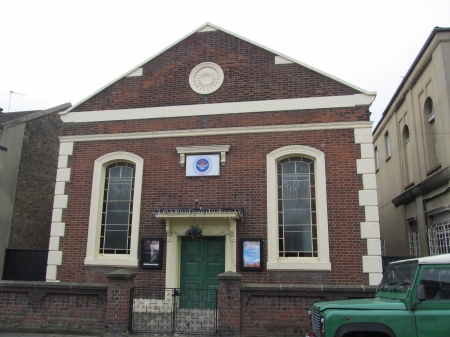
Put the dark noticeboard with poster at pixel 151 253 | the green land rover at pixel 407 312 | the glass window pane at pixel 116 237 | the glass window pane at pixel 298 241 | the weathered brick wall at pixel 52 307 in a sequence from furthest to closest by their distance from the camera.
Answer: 1. the glass window pane at pixel 116 237
2. the dark noticeboard with poster at pixel 151 253
3. the glass window pane at pixel 298 241
4. the weathered brick wall at pixel 52 307
5. the green land rover at pixel 407 312

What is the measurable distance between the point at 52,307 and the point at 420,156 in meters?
12.5

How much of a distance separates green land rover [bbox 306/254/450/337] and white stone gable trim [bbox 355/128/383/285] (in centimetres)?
444

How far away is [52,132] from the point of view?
18234 millimetres

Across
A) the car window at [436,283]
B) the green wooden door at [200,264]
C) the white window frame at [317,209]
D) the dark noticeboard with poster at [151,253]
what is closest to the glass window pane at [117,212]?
the dark noticeboard with poster at [151,253]

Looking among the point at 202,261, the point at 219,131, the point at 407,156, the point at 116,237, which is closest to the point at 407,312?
the point at 202,261

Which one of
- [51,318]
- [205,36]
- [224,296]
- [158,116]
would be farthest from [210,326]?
[205,36]

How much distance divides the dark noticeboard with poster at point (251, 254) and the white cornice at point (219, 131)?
3.14m

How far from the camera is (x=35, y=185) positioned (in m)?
17.0

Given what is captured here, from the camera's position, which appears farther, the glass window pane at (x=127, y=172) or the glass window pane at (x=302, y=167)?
the glass window pane at (x=127, y=172)

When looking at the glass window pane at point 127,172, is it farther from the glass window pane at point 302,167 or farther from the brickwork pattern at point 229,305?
the brickwork pattern at point 229,305

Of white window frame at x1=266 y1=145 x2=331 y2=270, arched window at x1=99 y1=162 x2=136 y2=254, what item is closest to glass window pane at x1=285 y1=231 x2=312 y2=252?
white window frame at x1=266 y1=145 x2=331 y2=270

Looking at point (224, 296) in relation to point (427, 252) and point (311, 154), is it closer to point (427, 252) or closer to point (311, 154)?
point (311, 154)

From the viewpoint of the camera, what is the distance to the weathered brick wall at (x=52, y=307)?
9221mm

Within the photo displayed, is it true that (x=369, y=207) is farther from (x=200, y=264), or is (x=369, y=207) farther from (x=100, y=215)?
(x=100, y=215)
